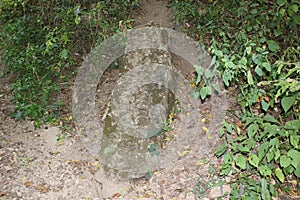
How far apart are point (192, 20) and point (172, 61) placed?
115 centimetres

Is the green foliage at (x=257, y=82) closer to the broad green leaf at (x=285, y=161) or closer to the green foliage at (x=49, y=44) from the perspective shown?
the broad green leaf at (x=285, y=161)

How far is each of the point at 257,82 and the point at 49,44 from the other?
2.72 meters

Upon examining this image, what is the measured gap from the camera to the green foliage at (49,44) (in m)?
4.41

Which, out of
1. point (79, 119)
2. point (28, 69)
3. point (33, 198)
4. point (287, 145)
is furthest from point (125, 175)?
point (28, 69)

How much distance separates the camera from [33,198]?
10.8 feet

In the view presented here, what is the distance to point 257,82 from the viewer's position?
147 inches

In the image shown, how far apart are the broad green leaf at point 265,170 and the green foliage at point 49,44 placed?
257 centimetres

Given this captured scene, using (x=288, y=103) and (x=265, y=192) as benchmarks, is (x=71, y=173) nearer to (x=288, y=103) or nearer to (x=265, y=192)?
(x=265, y=192)

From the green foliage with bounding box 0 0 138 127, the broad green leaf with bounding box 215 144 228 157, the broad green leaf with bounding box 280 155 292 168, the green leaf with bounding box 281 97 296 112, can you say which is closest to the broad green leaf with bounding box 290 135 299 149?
the broad green leaf with bounding box 280 155 292 168

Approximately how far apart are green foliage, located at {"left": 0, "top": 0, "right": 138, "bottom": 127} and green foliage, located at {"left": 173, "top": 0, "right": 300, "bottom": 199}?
48.4 inches

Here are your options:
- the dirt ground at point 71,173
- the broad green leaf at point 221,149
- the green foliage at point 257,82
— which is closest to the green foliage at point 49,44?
the dirt ground at point 71,173

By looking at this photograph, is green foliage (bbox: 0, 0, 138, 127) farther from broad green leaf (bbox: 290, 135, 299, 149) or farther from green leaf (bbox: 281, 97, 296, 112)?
broad green leaf (bbox: 290, 135, 299, 149)

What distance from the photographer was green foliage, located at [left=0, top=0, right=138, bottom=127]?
4414 millimetres

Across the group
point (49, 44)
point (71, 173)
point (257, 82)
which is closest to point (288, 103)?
point (257, 82)
